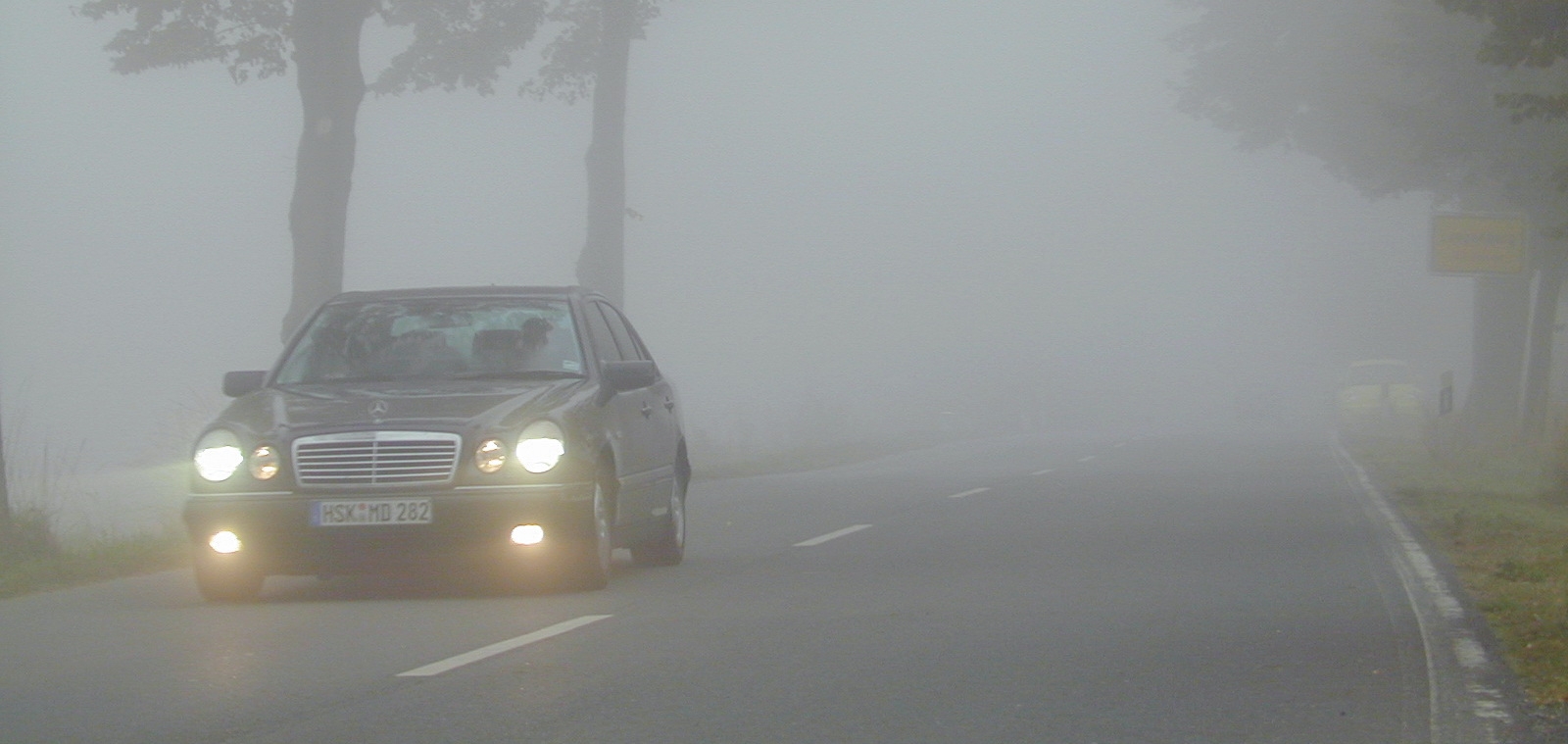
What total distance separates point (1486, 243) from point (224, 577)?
1009 inches

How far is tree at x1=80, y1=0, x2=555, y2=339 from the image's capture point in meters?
23.0

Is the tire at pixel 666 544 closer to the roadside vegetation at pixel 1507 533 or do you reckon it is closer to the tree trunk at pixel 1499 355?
the roadside vegetation at pixel 1507 533

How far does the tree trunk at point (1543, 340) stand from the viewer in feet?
103

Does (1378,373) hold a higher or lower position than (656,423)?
lower

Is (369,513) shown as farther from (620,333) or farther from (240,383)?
(620,333)

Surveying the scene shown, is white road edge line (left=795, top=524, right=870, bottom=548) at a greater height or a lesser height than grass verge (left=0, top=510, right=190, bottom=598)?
lesser

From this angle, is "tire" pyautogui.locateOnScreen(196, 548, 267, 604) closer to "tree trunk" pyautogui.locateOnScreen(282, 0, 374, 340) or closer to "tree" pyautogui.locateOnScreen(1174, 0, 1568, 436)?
"tree trunk" pyautogui.locateOnScreen(282, 0, 374, 340)

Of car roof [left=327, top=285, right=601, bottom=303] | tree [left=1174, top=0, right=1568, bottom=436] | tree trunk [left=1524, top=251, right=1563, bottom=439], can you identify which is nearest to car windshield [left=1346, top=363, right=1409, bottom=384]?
tree [left=1174, top=0, right=1568, bottom=436]

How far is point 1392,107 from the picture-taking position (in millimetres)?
29797

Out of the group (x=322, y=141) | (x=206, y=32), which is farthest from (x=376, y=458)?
(x=206, y=32)

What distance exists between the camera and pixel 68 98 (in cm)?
5303

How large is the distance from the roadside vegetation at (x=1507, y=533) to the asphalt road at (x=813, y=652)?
0.29 m

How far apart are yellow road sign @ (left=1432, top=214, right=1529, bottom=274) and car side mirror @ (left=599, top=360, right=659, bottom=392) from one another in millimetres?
23211

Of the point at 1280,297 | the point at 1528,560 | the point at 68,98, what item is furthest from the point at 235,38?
the point at 1280,297
